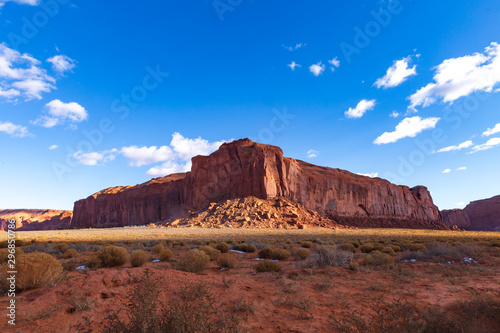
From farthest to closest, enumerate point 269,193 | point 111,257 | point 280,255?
point 269,193
point 280,255
point 111,257

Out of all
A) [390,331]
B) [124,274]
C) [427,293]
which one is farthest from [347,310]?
[124,274]

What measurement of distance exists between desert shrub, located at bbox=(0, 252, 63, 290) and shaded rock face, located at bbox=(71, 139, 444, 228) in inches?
2057

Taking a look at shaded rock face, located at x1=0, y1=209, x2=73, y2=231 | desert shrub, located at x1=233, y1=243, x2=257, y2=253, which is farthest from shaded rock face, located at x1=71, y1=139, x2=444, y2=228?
shaded rock face, located at x1=0, y1=209, x2=73, y2=231

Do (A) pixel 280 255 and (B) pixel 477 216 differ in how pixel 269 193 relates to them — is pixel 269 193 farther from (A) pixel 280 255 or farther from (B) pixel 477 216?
(B) pixel 477 216

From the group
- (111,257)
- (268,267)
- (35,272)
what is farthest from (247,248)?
(35,272)

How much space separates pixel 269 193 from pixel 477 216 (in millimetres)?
113914

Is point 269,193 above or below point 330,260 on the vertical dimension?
above

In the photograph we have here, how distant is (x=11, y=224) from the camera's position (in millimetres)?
6641

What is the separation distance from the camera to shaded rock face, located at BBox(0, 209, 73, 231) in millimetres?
130750

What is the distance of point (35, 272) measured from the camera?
248 inches

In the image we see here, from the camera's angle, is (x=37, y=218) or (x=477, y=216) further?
(x=37, y=218)

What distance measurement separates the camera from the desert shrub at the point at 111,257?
10.0m

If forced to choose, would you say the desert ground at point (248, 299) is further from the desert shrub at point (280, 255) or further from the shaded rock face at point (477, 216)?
the shaded rock face at point (477, 216)

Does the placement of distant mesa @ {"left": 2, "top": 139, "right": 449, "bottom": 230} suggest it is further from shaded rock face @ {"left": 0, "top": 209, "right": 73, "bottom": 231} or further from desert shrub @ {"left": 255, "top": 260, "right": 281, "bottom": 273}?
shaded rock face @ {"left": 0, "top": 209, "right": 73, "bottom": 231}
